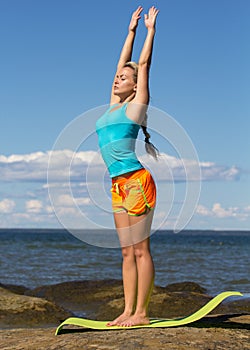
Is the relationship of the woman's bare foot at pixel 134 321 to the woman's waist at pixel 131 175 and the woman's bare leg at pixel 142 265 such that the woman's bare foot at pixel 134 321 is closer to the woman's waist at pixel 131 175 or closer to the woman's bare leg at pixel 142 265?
the woman's bare leg at pixel 142 265

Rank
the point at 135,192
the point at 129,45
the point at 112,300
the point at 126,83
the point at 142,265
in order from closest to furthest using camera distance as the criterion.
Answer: the point at 135,192 → the point at 142,265 → the point at 126,83 → the point at 129,45 → the point at 112,300

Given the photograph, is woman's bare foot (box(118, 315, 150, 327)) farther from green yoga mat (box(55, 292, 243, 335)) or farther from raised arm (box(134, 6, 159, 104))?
raised arm (box(134, 6, 159, 104))

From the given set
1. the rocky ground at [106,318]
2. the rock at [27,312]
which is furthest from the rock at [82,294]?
the rock at [27,312]

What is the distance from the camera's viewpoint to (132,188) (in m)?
5.77

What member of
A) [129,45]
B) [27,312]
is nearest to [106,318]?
[27,312]

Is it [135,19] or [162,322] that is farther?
[135,19]

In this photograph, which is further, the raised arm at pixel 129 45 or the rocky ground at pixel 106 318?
the raised arm at pixel 129 45

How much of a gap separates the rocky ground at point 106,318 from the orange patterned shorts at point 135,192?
3.43 feet

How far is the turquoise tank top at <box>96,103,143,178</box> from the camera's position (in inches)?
229

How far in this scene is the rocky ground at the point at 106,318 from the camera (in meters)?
5.46

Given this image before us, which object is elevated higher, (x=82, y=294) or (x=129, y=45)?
(x=129, y=45)

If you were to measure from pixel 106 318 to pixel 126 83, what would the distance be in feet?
18.4

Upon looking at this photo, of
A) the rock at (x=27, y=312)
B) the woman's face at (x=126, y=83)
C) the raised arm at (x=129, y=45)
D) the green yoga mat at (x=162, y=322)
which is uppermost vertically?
the raised arm at (x=129, y=45)

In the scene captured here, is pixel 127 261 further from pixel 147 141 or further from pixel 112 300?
pixel 112 300
